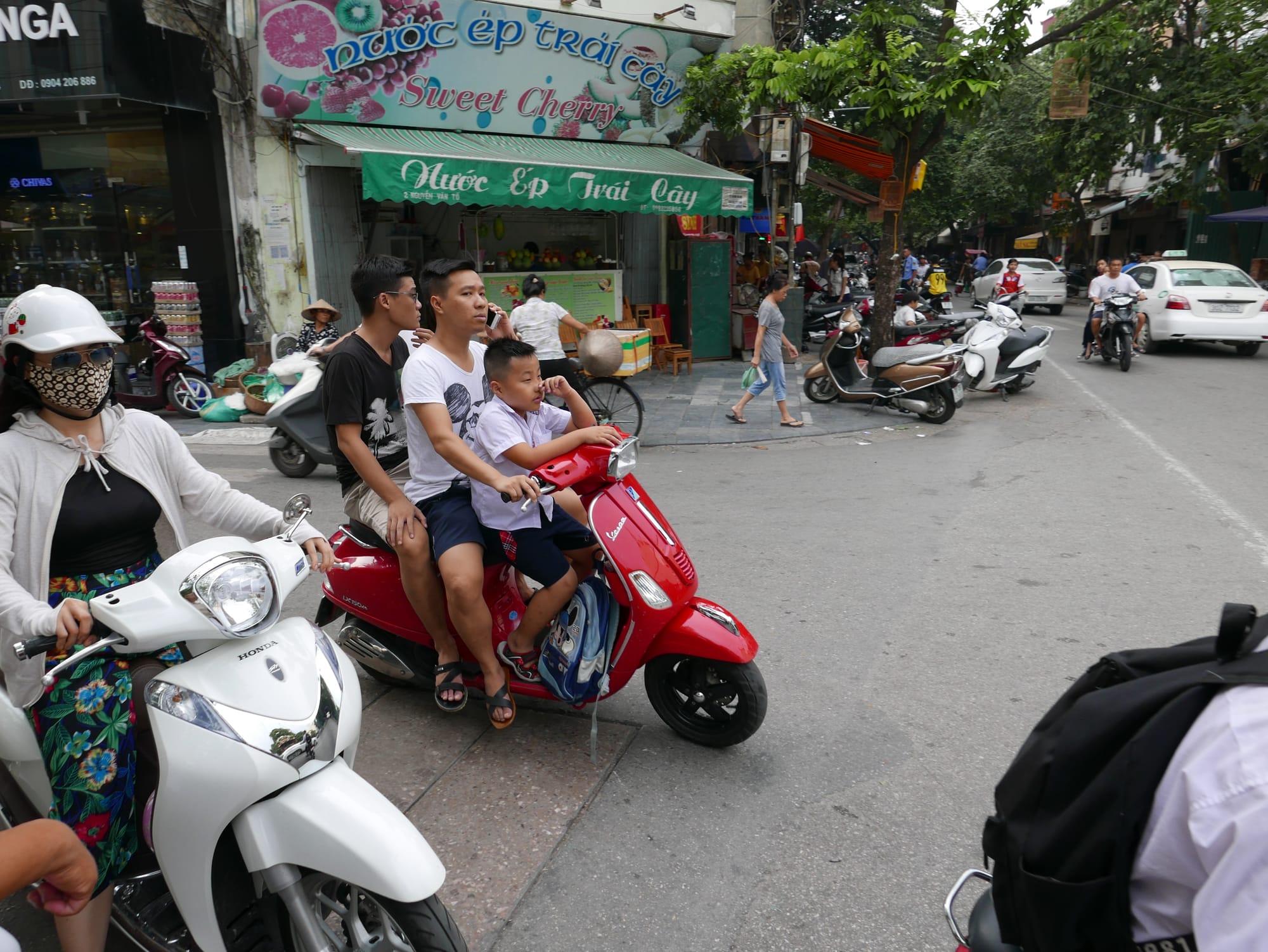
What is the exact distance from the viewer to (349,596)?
12.5ft

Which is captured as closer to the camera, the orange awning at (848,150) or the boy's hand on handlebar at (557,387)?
the boy's hand on handlebar at (557,387)

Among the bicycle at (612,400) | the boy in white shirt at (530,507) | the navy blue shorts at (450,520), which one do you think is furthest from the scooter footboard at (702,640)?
the bicycle at (612,400)

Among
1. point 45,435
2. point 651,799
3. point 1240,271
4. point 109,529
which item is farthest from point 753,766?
point 1240,271

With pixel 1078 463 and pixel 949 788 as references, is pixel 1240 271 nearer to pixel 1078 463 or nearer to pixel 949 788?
pixel 1078 463

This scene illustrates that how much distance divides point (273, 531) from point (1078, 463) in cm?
735

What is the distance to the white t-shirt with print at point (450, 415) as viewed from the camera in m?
3.41

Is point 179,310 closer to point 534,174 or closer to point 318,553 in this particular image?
point 534,174

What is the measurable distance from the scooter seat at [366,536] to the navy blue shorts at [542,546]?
512 millimetres

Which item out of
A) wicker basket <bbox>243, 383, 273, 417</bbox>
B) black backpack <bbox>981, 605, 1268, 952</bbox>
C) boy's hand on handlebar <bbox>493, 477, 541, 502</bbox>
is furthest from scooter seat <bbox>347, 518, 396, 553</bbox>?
wicker basket <bbox>243, 383, 273, 417</bbox>

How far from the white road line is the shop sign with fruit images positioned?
8.15 m

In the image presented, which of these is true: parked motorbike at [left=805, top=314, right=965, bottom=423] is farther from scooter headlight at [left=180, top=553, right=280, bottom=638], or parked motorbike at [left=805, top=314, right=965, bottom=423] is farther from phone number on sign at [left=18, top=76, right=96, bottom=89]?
scooter headlight at [left=180, top=553, right=280, bottom=638]

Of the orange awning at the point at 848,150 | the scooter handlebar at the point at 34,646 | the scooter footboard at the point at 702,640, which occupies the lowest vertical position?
the scooter footboard at the point at 702,640

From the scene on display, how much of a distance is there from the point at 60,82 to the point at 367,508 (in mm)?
9115

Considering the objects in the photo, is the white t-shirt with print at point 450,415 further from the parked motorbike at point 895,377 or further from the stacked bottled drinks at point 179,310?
the stacked bottled drinks at point 179,310
